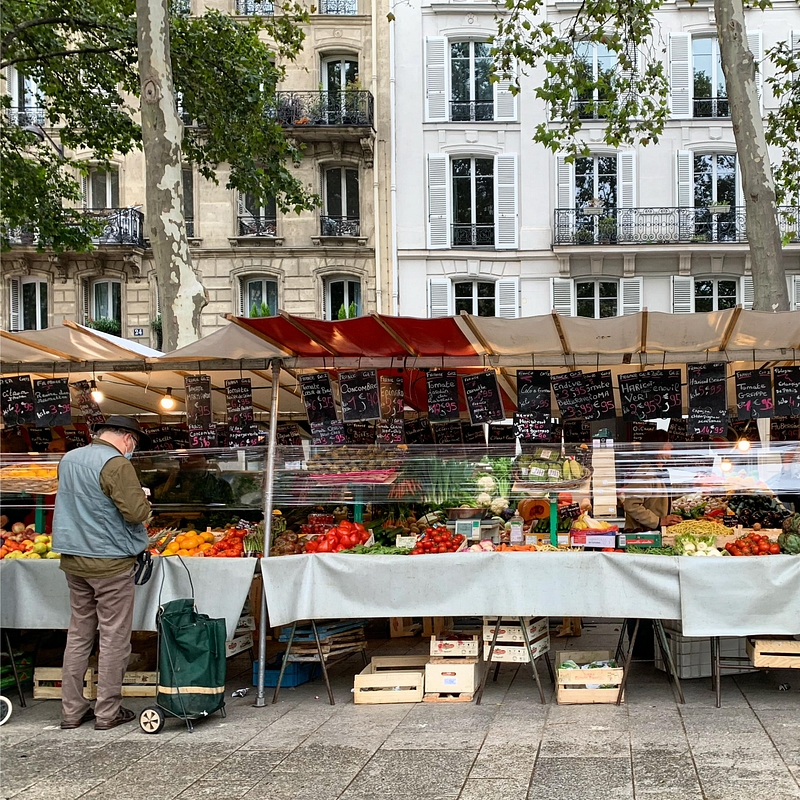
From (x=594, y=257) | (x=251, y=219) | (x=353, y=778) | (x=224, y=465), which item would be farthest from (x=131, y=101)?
(x=353, y=778)

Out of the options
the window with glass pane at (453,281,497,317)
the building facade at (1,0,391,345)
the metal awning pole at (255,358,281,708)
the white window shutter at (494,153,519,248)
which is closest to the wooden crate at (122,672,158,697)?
the metal awning pole at (255,358,281,708)

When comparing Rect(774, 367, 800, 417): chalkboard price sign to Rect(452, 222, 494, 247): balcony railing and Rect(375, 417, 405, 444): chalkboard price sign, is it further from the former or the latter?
Rect(452, 222, 494, 247): balcony railing

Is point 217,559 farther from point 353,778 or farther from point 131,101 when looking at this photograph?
point 131,101

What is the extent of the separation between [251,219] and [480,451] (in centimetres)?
1686

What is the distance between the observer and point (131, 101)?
2328 centimetres

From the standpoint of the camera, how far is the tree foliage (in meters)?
14.9

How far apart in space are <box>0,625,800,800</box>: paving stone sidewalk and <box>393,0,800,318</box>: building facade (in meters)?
16.5

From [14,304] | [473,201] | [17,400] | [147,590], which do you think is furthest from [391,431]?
[14,304]

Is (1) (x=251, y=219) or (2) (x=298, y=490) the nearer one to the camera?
(2) (x=298, y=490)

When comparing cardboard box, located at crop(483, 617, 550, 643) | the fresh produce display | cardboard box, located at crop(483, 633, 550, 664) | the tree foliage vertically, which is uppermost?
the tree foliage

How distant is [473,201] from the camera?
22578 mm

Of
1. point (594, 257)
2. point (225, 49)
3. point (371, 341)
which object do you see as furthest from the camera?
point (594, 257)

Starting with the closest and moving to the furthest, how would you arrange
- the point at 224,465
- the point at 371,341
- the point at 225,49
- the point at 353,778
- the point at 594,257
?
the point at 353,778
the point at 371,341
the point at 224,465
the point at 225,49
the point at 594,257

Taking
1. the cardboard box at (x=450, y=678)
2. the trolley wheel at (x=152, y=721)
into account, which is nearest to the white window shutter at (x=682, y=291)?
the cardboard box at (x=450, y=678)
